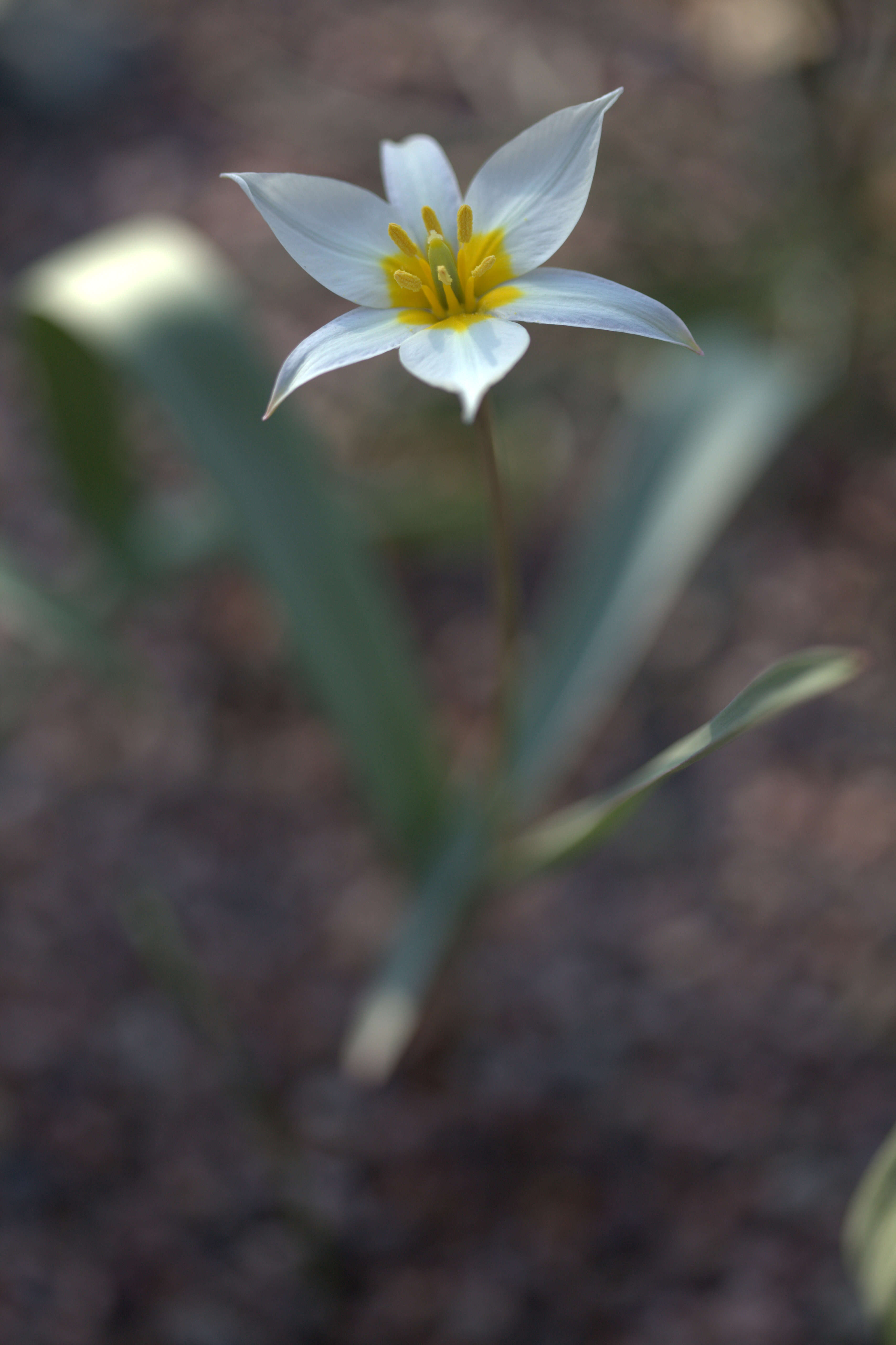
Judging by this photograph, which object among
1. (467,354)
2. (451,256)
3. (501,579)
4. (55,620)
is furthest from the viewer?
(55,620)

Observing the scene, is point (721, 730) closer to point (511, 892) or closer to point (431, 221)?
point (431, 221)

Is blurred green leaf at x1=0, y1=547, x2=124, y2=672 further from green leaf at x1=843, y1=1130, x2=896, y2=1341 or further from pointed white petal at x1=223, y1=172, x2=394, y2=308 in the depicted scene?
green leaf at x1=843, y1=1130, x2=896, y2=1341

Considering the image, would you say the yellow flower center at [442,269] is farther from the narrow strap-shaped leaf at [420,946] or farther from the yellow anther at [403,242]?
the narrow strap-shaped leaf at [420,946]

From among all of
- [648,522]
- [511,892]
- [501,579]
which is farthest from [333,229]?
[511,892]

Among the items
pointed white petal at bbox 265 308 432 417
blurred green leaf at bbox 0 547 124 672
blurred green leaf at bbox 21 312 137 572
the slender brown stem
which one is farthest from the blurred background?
pointed white petal at bbox 265 308 432 417

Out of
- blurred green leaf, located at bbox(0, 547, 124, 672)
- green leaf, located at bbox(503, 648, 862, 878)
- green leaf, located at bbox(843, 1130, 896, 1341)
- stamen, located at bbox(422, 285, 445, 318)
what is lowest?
green leaf, located at bbox(843, 1130, 896, 1341)

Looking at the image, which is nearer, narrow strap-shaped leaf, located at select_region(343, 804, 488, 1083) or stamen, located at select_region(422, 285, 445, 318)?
stamen, located at select_region(422, 285, 445, 318)
